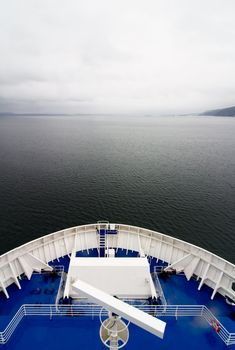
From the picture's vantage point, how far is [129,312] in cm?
828

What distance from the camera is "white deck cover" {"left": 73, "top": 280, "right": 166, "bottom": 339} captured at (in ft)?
26.2

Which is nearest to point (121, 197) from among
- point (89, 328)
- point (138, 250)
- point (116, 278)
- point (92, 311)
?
point (138, 250)

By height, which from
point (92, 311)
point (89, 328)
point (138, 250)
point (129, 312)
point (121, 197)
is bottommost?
point (121, 197)

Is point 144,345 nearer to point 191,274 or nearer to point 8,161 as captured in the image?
point 191,274

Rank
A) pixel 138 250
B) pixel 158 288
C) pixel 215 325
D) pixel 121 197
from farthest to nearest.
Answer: pixel 121 197 → pixel 138 250 → pixel 158 288 → pixel 215 325

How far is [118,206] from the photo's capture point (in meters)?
47.9

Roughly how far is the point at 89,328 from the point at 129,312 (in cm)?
768

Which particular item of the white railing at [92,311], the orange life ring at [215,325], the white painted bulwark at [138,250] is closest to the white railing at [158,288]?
the white railing at [92,311]

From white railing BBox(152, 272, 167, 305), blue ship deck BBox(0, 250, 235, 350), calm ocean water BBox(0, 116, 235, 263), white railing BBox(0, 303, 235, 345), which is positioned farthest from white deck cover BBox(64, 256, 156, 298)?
calm ocean water BBox(0, 116, 235, 263)

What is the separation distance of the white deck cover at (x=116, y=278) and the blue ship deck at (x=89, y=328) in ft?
6.61

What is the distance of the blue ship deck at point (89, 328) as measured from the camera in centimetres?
1282

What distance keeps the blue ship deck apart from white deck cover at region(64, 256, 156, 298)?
2.02 m

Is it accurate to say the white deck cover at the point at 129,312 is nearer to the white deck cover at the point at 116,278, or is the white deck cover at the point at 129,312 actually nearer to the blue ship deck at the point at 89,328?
the blue ship deck at the point at 89,328

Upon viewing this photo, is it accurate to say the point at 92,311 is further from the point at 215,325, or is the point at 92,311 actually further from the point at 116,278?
the point at 215,325
